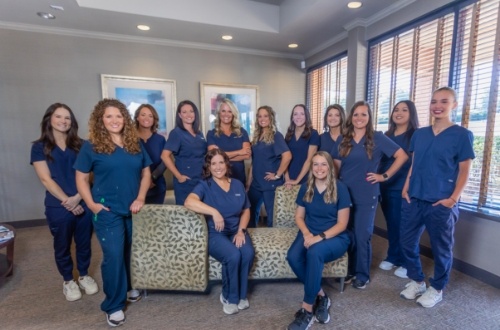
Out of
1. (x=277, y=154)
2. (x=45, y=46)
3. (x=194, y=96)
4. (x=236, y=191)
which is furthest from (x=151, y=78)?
(x=236, y=191)

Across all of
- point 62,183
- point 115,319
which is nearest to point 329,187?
point 115,319

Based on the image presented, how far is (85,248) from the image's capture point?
2.25 meters


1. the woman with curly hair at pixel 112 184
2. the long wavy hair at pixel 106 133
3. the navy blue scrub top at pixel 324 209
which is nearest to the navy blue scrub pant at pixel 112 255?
the woman with curly hair at pixel 112 184

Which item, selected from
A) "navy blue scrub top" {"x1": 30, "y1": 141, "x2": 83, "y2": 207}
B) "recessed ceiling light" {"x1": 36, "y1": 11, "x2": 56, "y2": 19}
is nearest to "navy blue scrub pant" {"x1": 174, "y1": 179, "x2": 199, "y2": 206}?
"navy blue scrub top" {"x1": 30, "y1": 141, "x2": 83, "y2": 207}

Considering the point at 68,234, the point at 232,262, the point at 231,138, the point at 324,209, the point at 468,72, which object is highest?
the point at 468,72

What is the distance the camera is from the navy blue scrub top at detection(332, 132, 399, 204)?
2.19 m

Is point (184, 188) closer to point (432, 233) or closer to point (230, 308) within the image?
point (230, 308)

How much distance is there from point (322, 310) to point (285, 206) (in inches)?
35.5

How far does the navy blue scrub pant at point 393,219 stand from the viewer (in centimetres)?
258

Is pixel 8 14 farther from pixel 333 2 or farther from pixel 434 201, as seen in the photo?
pixel 434 201

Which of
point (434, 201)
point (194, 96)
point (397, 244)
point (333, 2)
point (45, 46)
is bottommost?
point (397, 244)

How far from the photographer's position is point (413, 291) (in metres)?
2.17

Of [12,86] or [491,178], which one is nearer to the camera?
[491,178]

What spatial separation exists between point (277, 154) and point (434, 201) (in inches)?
51.3
